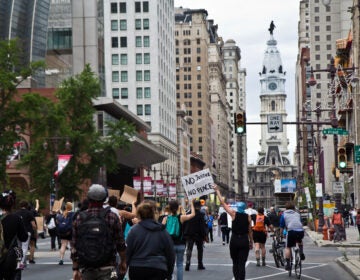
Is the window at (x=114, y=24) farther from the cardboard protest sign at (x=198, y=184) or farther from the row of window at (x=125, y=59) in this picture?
the cardboard protest sign at (x=198, y=184)

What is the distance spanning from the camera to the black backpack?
9.91 m

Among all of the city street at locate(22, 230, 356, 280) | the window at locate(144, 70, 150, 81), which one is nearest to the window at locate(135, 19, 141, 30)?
the window at locate(144, 70, 150, 81)

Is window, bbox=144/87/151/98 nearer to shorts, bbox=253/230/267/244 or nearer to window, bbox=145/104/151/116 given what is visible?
window, bbox=145/104/151/116

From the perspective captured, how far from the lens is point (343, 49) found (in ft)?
270

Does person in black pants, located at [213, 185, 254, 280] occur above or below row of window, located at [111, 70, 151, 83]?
below

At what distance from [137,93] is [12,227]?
4685 inches

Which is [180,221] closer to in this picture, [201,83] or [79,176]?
[79,176]

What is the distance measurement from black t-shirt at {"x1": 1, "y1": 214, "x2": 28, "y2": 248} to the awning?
80.7 metres

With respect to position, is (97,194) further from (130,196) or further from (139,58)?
(139,58)

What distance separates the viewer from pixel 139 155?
10738cm

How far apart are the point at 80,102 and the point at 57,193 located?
21.5ft

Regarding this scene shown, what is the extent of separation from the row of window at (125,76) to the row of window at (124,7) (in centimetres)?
961

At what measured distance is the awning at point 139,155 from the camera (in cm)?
9862

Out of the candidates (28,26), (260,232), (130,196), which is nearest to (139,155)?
(28,26)
